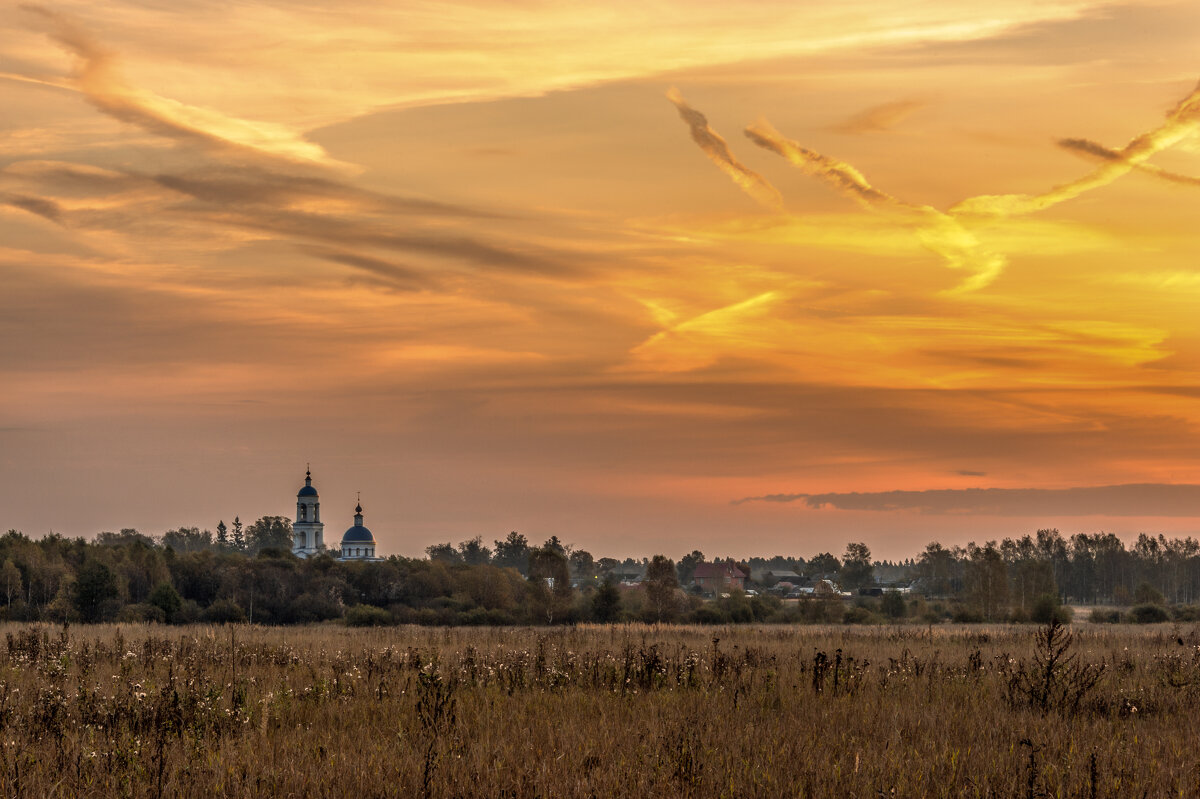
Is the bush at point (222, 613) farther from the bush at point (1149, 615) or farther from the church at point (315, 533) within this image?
the church at point (315, 533)

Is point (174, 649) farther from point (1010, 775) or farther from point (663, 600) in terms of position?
point (663, 600)

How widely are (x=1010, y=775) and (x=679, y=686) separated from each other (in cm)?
681

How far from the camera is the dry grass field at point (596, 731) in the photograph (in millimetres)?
9125

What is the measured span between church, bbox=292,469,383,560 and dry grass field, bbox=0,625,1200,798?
158453mm

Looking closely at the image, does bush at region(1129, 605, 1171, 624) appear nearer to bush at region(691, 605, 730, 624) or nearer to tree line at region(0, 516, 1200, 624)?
tree line at region(0, 516, 1200, 624)

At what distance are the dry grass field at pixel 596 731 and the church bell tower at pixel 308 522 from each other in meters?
160

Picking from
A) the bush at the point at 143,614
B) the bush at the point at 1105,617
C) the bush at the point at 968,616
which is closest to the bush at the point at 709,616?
the bush at the point at 968,616

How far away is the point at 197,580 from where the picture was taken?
235ft

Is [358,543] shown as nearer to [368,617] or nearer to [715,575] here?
[715,575]

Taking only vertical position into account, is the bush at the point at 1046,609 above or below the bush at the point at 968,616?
above

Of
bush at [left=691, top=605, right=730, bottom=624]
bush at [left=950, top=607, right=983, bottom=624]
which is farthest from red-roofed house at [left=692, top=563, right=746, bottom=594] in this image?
bush at [left=691, top=605, right=730, bottom=624]

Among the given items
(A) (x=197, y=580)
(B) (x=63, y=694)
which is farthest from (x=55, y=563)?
(B) (x=63, y=694)

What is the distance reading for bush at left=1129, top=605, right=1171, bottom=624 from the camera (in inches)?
2906

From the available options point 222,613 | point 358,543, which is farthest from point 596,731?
point 358,543
